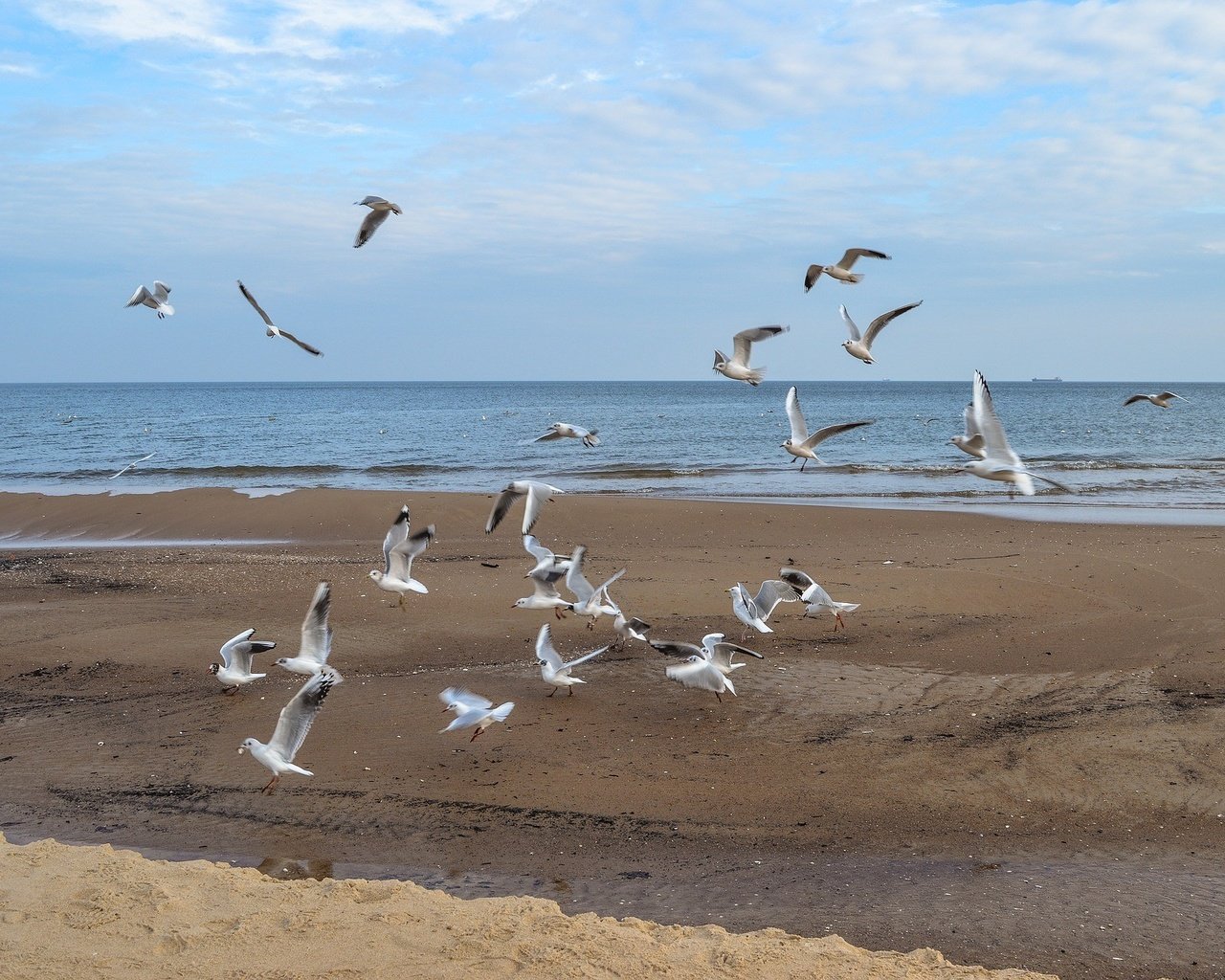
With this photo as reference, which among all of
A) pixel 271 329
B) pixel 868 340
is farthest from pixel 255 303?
pixel 868 340

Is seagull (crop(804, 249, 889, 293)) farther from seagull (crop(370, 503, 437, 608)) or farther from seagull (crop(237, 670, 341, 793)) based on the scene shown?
seagull (crop(237, 670, 341, 793))

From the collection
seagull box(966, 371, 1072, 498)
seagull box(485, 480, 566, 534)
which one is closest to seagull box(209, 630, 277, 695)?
seagull box(485, 480, 566, 534)

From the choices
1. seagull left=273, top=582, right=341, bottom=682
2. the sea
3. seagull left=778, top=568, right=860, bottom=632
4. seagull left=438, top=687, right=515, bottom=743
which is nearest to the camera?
seagull left=438, top=687, right=515, bottom=743

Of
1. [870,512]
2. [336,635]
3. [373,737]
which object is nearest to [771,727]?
[373,737]

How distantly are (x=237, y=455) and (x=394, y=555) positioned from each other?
34.2m

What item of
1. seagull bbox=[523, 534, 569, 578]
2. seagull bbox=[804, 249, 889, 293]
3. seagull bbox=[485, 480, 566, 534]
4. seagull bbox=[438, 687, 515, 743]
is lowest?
seagull bbox=[438, 687, 515, 743]

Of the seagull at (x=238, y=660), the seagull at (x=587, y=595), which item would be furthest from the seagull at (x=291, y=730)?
the seagull at (x=587, y=595)

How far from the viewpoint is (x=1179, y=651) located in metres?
9.73

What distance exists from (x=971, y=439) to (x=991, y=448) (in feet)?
0.95

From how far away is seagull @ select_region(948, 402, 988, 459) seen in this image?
881 centimetres

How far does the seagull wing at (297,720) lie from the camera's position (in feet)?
22.1

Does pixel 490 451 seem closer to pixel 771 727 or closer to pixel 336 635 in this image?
pixel 336 635

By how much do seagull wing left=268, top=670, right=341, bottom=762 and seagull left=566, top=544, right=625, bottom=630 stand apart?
3.28m

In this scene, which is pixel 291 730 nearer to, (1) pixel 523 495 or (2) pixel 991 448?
(1) pixel 523 495
